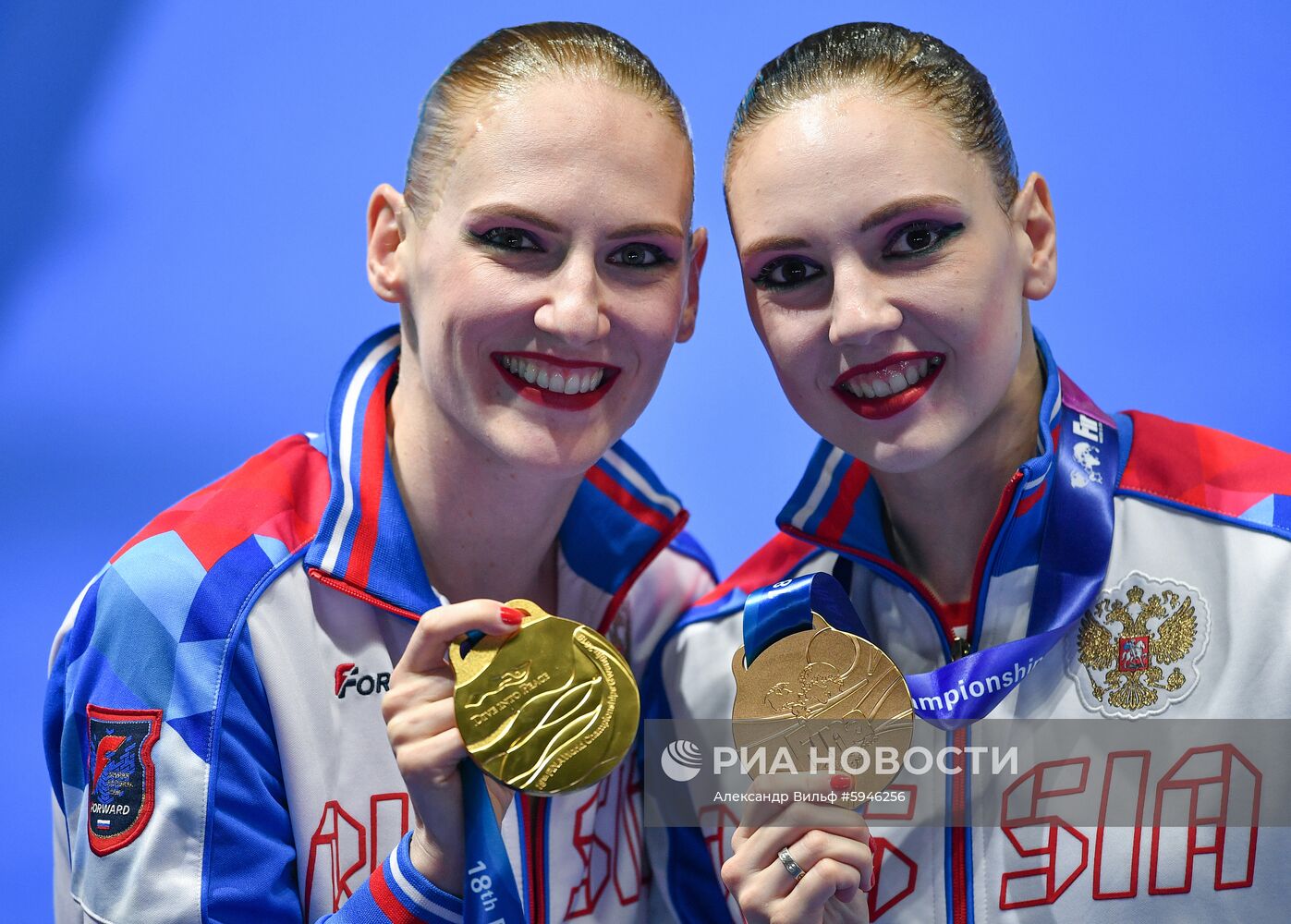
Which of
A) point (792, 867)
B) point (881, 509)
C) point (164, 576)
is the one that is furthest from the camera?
point (881, 509)

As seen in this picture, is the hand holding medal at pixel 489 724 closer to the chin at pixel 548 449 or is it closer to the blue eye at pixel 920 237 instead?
the chin at pixel 548 449

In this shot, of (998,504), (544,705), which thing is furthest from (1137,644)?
(544,705)

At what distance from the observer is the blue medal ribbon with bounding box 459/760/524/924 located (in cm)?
210

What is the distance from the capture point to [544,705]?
2.15 metres

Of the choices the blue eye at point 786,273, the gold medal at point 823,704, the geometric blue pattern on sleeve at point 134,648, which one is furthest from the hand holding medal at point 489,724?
the blue eye at point 786,273

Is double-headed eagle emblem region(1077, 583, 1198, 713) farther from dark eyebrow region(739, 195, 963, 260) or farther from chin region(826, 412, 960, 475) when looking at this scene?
dark eyebrow region(739, 195, 963, 260)

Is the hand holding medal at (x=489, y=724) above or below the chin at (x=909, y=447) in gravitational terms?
below

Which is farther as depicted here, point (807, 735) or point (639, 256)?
point (639, 256)

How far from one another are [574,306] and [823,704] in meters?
0.73

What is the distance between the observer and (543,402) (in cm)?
238

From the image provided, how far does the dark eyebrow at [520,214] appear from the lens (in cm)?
229

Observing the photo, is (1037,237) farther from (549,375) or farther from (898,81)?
(549,375)

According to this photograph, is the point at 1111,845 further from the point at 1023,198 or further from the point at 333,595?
the point at 333,595

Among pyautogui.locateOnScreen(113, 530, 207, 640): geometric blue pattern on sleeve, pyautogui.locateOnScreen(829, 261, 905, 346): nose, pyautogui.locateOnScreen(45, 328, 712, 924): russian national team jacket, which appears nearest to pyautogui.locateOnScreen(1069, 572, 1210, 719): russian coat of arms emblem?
pyautogui.locateOnScreen(829, 261, 905, 346): nose
